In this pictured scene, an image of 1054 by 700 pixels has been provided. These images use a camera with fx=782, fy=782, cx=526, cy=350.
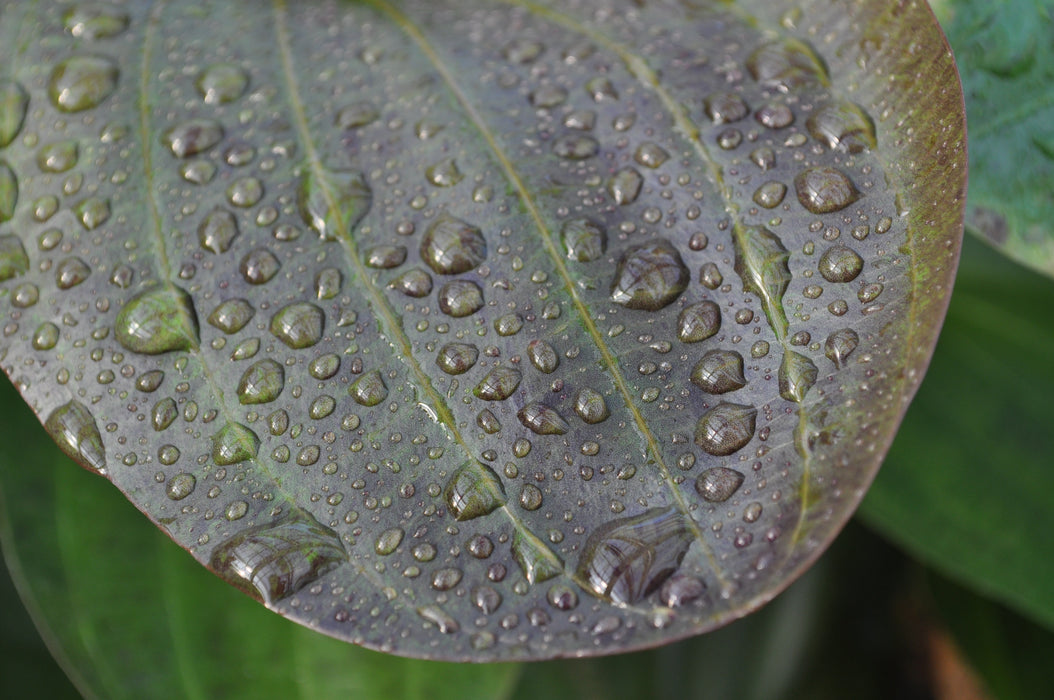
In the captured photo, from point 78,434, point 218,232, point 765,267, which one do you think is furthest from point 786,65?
Result: point 78,434

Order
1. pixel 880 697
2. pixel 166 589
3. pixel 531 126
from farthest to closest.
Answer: pixel 880 697 → pixel 166 589 → pixel 531 126

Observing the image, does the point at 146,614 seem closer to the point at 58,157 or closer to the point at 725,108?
the point at 58,157

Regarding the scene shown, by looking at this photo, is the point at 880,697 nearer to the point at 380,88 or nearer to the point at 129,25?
the point at 380,88

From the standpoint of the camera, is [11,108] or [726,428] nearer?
[726,428]

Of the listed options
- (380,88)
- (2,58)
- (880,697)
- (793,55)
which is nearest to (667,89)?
(793,55)

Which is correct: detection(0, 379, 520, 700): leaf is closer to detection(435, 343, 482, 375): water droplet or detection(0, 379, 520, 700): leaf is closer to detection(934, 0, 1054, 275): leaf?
detection(435, 343, 482, 375): water droplet

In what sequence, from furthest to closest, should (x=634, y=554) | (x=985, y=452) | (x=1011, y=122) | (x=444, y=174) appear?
(x=985, y=452) → (x=1011, y=122) → (x=444, y=174) → (x=634, y=554)

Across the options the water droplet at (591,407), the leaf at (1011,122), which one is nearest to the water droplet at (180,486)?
the water droplet at (591,407)
